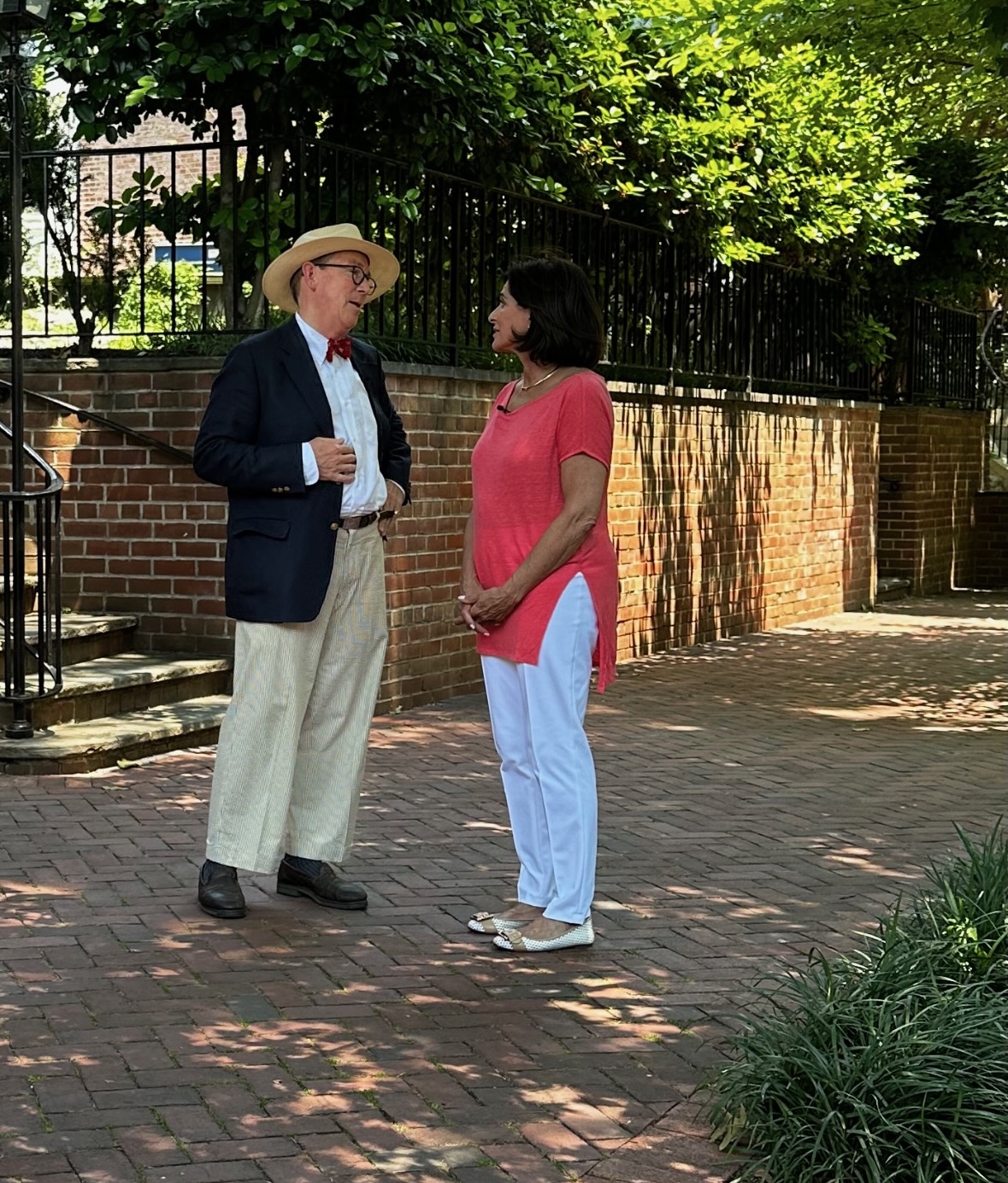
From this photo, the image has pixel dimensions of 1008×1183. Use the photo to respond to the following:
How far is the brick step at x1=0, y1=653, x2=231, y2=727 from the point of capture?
8.48 meters

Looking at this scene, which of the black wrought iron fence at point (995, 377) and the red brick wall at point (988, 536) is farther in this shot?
the black wrought iron fence at point (995, 377)

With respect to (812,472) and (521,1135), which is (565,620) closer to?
(521,1135)

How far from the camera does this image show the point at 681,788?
8.31 meters

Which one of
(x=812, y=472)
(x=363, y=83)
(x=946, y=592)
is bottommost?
(x=946, y=592)

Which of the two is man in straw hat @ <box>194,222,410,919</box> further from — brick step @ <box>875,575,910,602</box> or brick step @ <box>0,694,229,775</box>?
brick step @ <box>875,575,910,602</box>

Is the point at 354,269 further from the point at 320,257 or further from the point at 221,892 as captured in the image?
the point at 221,892

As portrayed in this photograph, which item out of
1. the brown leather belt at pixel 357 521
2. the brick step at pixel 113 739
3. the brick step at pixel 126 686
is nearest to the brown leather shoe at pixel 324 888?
the brown leather belt at pixel 357 521

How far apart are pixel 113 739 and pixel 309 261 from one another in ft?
10.4

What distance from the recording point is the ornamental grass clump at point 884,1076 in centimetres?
364

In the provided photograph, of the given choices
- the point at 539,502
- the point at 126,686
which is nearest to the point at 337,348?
the point at 539,502

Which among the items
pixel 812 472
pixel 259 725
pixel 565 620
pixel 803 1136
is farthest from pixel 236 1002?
pixel 812 472

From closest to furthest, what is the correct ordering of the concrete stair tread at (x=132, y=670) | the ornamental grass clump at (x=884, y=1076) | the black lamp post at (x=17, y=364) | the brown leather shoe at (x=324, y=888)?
1. the ornamental grass clump at (x=884, y=1076)
2. the brown leather shoe at (x=324, y=888)
3. the black lamp post at (x=17, y=364)
4. the concrete stair tread at (x=132, y=670)

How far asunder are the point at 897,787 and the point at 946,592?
44.0 feet

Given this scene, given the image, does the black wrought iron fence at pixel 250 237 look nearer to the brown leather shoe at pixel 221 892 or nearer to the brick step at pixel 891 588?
the brown leather shoe at pixel 221 892
